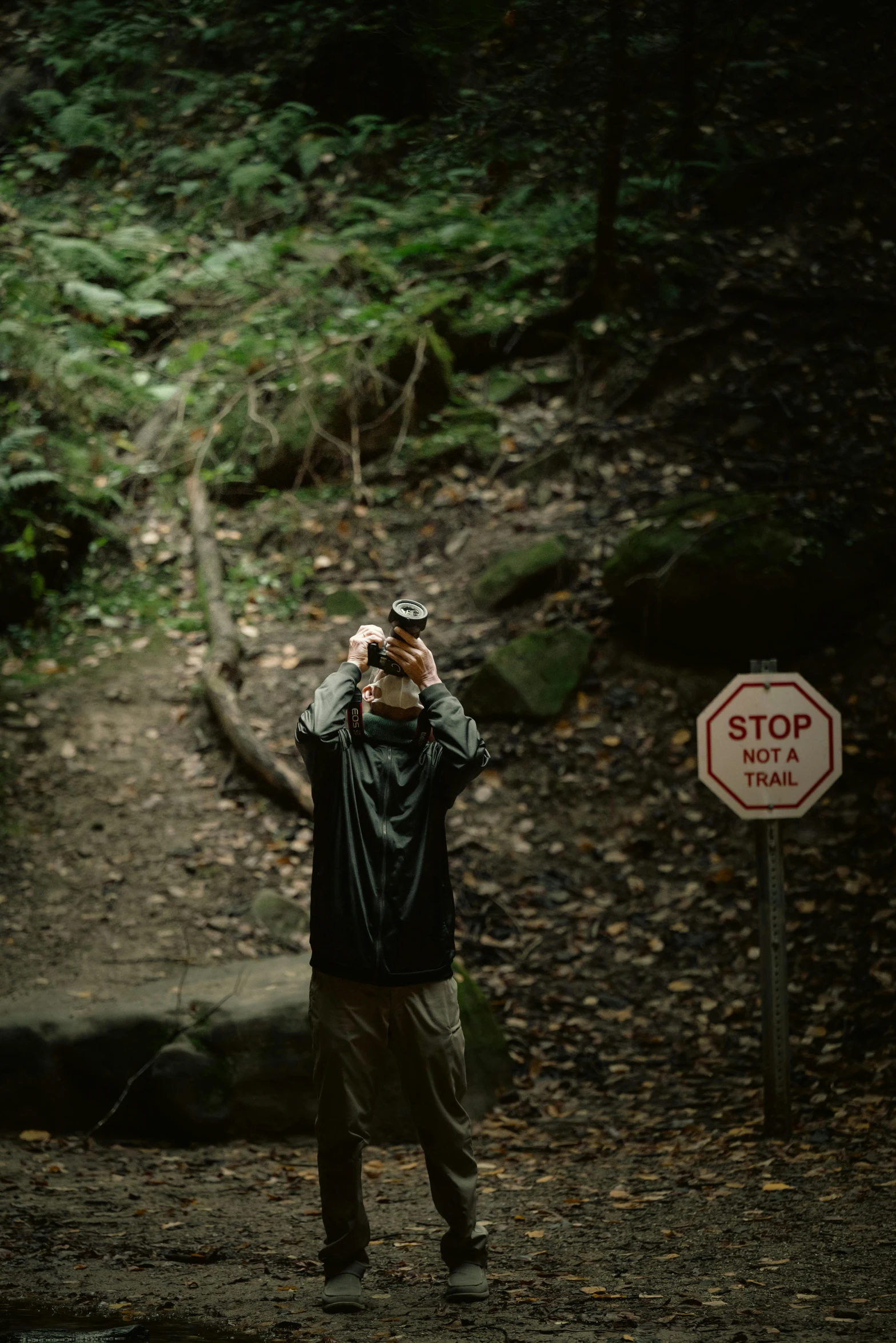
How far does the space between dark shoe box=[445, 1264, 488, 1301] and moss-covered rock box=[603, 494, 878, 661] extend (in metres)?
5.99

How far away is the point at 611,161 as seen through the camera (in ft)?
30.5

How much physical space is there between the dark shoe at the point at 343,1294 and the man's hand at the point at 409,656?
200 cm

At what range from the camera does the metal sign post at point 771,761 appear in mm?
5555

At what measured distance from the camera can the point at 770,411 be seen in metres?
10.2

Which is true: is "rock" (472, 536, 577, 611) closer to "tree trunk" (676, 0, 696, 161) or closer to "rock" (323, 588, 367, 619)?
"rock" (323, 588, 367, 619)

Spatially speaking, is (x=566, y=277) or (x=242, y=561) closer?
(x=242, y=561)

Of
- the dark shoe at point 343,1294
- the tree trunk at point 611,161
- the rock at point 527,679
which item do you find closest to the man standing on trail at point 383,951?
the dark shoe at point 343,1294

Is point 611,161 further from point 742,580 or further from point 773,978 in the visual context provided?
point 773,978

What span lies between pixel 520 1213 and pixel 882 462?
6608 millimetres

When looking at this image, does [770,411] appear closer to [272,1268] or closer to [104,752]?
[104,752]

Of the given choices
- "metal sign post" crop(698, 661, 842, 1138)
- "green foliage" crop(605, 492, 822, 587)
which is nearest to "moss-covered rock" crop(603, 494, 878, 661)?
"green foliage" crop(605, 492, 822, 587)

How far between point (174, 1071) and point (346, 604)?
5003 millimetres

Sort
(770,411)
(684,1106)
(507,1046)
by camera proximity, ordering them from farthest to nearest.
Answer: (770,411)
(507,1046)
(684,1106)

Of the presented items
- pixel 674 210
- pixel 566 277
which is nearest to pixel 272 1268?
pixel 674 210
